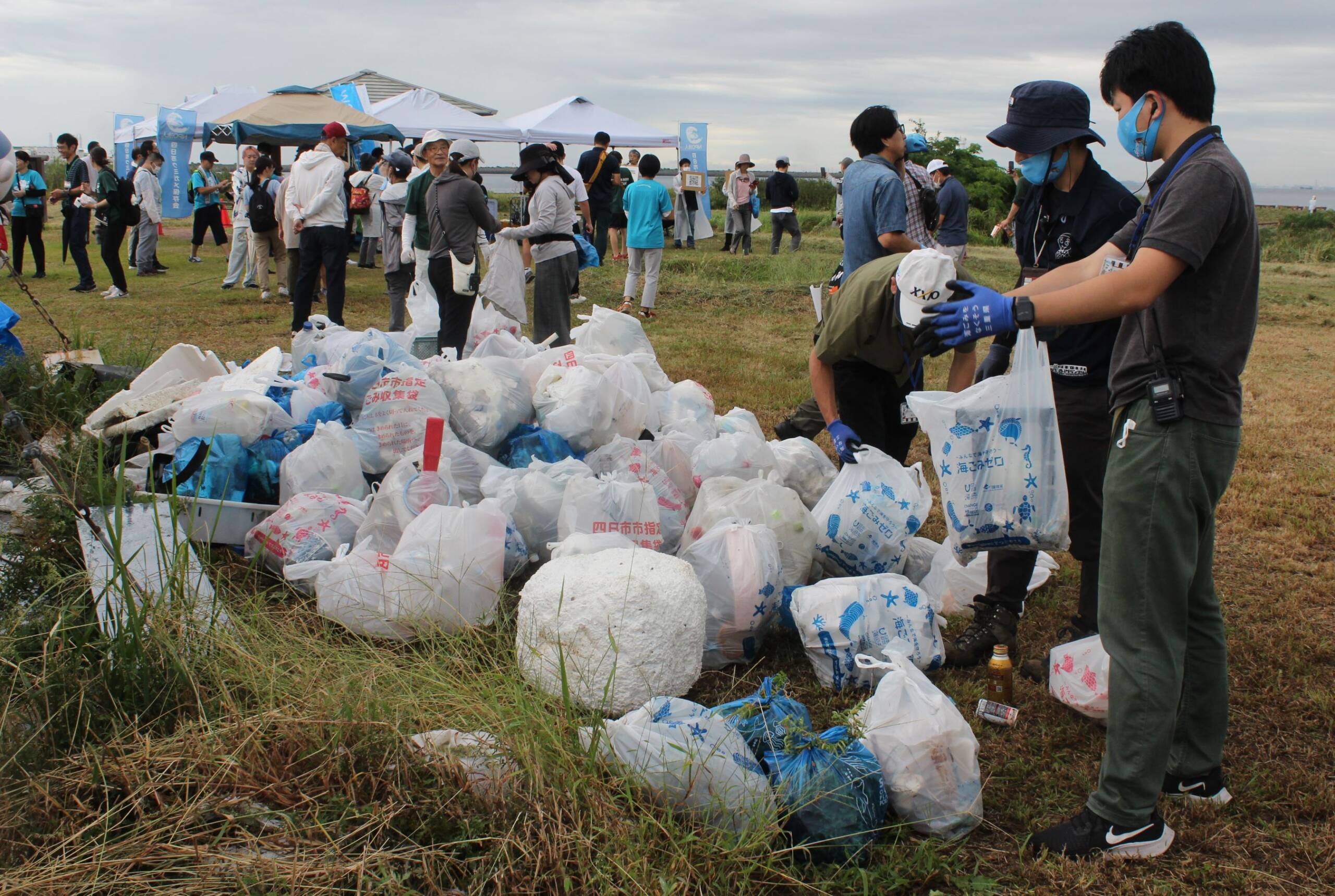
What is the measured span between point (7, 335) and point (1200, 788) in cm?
552

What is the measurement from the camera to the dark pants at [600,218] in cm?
1399

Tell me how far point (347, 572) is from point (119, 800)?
1174 mm

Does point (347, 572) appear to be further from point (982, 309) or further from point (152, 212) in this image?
point (152, 212)

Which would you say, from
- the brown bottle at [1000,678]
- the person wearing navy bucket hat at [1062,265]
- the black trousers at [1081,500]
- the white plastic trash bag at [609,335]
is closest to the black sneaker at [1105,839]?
the brown bottle at [1000,678]

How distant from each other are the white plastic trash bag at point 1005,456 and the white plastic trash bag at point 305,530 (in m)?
1.95

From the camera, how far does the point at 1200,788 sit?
7.82ft

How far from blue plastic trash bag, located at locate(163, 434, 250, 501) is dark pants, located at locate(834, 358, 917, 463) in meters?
2.19

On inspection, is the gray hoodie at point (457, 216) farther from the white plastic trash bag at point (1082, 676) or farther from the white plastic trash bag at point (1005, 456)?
the white plastic trash bag at point (1082, 676)

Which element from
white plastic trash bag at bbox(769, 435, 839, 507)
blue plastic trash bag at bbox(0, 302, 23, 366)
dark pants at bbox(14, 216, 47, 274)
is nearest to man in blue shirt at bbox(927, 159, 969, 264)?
white plastic trash bag at bbox(769, 435, 839, 507)

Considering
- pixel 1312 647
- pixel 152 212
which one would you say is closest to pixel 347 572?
pixel 1312 647

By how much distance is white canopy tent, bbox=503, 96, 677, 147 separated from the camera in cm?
1877

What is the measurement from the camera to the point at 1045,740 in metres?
2.65

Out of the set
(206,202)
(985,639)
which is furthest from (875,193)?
(206,202)

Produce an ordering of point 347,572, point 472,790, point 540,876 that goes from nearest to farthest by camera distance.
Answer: point 540,876 → point 472,790 → point 347,572
